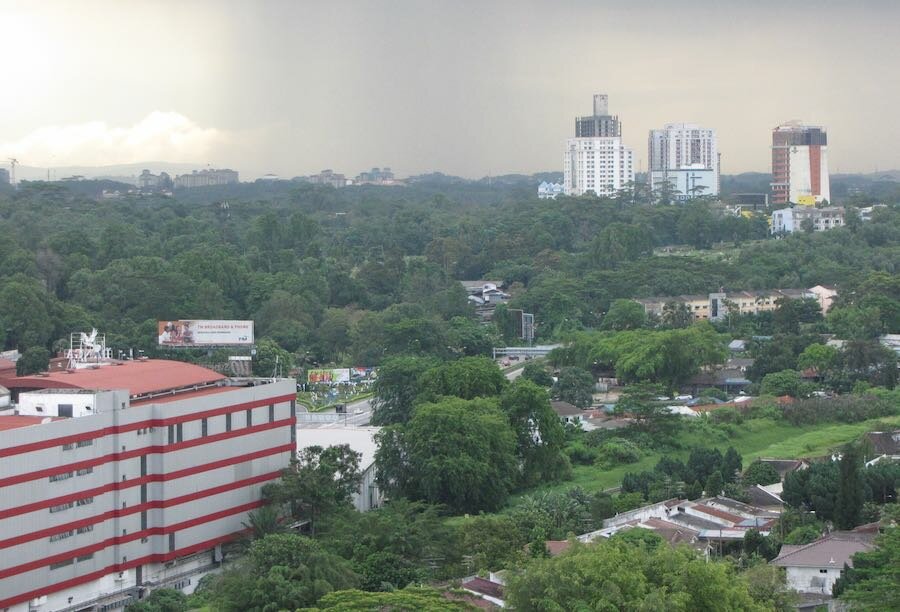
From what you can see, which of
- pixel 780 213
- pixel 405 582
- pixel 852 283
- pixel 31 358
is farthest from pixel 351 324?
pixel 780 213

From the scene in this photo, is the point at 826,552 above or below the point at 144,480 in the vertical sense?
below

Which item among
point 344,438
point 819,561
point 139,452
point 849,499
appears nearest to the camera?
point 819,561

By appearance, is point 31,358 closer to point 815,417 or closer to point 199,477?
point 199,477

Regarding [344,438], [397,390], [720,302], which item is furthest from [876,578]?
[720,302]

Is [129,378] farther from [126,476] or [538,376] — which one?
[538,376]

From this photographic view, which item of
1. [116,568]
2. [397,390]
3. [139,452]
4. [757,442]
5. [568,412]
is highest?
[139,452]

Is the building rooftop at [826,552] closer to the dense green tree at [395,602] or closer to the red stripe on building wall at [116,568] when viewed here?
the dense green tree at [395,602]

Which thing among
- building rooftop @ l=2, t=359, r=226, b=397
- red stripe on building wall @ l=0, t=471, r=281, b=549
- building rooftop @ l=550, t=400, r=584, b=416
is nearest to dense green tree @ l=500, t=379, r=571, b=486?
building rooftop @ l=550, t=400, r=584, b=416
